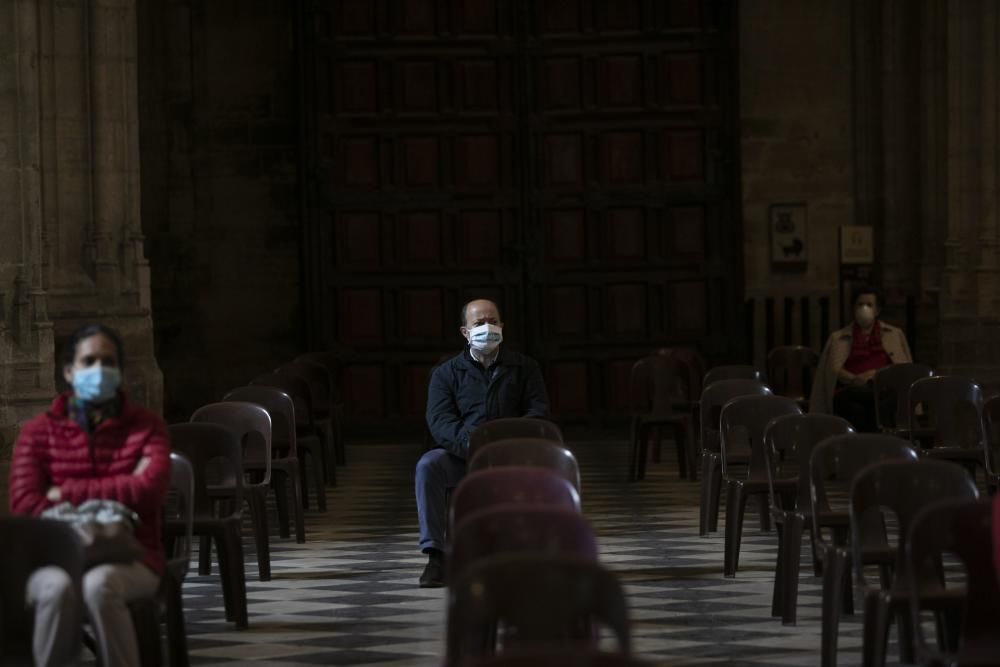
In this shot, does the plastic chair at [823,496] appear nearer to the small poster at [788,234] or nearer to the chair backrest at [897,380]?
the chair backrest at [897,380]

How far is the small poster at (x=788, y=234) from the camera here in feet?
66.1

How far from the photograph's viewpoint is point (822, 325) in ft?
65.7

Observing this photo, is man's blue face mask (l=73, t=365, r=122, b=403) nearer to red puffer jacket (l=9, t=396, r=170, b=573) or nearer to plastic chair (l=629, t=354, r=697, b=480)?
red puffer jacket (l=9, t=396, r=170, b=573)

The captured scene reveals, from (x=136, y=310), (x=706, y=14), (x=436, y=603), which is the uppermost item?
(x=706, y=14)

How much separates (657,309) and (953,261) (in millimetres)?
4205

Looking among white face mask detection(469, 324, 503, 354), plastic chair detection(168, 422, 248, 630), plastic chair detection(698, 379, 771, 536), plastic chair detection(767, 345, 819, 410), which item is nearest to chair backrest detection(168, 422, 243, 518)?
plastic chair detection(168, 422, 248, 630)

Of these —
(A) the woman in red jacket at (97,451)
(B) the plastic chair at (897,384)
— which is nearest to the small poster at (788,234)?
(B) the plastic chair at (897,384)

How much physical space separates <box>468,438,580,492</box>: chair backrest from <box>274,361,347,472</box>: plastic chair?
6128 millimetres

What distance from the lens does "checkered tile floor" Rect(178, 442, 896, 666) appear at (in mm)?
8250

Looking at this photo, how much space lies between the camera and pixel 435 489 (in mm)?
9953

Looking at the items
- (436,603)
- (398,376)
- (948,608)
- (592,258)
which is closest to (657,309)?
(592,258)

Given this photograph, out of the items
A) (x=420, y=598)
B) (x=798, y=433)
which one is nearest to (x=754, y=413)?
(x=798, y=433)

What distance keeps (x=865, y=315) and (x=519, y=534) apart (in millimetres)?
9321

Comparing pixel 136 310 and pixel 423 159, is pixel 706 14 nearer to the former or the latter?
pixel 423 159
